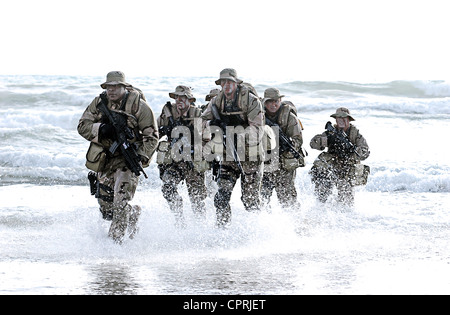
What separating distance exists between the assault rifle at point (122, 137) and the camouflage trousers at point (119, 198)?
15 centimetres

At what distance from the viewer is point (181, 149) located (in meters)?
9.01

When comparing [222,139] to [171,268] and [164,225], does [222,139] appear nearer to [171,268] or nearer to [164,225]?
[164,225]

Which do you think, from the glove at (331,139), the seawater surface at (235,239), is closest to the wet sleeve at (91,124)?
the seawater surface at (235,239)

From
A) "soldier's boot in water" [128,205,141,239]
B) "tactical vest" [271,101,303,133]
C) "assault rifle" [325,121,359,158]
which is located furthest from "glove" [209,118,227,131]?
"assault rifle" [325,121,359,158]

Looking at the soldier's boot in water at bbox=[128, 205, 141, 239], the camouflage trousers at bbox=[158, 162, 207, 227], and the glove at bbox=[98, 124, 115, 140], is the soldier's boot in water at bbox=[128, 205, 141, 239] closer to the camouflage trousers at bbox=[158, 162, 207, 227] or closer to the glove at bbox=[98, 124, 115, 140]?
the glove at bbox=[98, 124, 115, 140]

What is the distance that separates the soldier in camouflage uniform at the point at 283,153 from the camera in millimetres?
9257

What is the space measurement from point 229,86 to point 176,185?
5.55ft

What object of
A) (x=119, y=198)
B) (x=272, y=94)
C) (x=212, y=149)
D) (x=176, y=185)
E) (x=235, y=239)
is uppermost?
(x=272, y=94)

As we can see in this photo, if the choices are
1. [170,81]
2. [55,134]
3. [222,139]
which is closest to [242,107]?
[222,139]

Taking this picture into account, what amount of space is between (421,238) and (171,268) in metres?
2.95

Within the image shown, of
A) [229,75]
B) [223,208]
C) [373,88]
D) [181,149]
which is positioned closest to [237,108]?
[229,75]

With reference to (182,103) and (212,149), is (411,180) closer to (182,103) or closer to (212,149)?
(182,103)

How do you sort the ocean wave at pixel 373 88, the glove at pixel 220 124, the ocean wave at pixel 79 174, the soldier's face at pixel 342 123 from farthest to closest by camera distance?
the ocean wave at pixel 373 88 < the ocean wave at pixel 79 174 < the soldier's face at pixel 342 123 < the glove at pixel 220 124

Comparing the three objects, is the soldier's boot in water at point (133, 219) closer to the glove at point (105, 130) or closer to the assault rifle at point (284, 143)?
the glove at point (105, 130)
